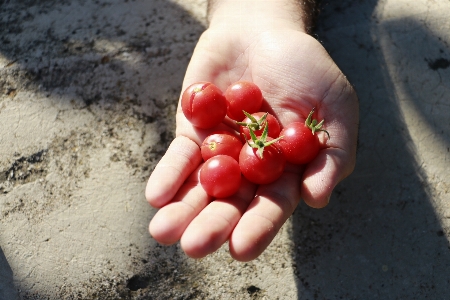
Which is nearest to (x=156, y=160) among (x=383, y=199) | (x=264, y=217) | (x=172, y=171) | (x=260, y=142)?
(x=172, y=171)

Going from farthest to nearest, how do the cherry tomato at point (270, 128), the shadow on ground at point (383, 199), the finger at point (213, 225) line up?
the shadow on ground at point (383, 199)
the cherry tomato at point (270, 128)
the finger at point (213, 225)

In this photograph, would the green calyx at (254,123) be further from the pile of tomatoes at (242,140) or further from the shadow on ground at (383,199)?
the shadow on ground at (383,199)

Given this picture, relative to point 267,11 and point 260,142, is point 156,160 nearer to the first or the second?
point 260,142

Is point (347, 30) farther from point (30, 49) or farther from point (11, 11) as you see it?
point (11, 11)

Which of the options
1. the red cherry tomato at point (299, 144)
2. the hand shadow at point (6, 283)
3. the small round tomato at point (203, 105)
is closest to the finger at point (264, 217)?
the red cherry tomato at point (299, 144)

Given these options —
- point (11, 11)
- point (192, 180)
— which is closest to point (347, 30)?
point (192, 180)

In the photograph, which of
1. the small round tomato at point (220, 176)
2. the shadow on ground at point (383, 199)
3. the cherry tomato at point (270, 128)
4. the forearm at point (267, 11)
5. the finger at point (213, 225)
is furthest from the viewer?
the forearm at point (267, 11)
